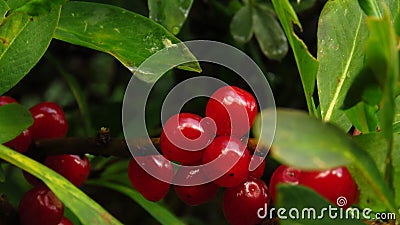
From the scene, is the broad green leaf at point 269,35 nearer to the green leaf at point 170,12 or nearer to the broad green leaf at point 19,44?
the green leaf at point 170,12

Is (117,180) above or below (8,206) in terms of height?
below

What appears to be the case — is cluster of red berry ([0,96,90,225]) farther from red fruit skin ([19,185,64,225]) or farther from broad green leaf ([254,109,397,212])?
broad green leaf ([254,109,397,212])

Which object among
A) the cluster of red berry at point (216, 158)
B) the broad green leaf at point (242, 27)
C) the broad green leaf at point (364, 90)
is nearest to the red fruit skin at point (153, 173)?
the cluster of red berry at point (216, 158)

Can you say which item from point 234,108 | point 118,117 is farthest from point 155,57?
point 118,117

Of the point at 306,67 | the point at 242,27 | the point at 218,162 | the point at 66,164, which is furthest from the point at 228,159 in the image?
the point at 242,27

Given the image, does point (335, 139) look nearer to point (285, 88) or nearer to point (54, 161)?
point (54, 161)

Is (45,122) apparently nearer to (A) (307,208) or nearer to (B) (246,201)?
(B) (246,201)

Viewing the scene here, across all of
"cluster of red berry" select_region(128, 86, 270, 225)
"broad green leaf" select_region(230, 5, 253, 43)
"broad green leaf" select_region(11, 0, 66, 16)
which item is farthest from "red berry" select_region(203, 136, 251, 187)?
"broad green leaf" select_region(230, 5, 253, 43)
